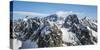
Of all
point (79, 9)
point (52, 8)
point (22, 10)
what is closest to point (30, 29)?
point (22, 10)

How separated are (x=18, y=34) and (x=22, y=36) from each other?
45 mm

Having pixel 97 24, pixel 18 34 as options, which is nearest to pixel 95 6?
pixel 97 24

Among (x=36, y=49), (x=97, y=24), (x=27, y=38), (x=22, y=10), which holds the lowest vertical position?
(x=36, y=49)

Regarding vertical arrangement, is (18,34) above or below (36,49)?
above

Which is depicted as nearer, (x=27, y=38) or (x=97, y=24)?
(x=27, y=38)

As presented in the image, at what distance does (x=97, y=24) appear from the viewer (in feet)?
6.76

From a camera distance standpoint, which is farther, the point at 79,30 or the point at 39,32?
the point at 79,30

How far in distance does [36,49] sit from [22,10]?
0.42m

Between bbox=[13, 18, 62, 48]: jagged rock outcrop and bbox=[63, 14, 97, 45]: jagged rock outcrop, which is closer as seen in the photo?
bbox=[13, 18, 62, 48]: jagged rock outcrop

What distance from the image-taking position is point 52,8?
188 cm

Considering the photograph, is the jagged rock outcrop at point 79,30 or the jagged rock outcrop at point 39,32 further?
the jagged rock outcrop at point 79,30
